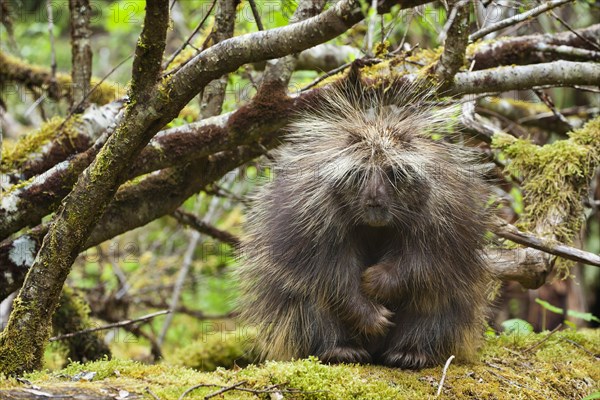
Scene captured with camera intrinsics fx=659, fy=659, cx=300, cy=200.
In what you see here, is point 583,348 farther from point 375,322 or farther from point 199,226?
point 199,226

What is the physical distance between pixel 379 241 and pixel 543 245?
1211 mm

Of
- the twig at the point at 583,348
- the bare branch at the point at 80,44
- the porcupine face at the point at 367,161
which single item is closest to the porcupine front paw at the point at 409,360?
the porcupine face at the point at 367,161

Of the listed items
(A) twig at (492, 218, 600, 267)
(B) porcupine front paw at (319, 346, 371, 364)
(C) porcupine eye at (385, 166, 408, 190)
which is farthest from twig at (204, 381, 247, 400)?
(A) twig at (492, 218, 600, 267)

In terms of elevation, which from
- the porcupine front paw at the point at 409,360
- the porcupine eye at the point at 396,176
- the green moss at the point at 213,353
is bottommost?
the green moss at the point at 213,353

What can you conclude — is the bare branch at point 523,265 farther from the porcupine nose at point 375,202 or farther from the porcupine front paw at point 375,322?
the porcupine nose at point 375,202

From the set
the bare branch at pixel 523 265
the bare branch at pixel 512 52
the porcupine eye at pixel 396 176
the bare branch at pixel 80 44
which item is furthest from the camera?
the bare branch at pixel 80 44

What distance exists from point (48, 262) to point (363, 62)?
260 centimetres

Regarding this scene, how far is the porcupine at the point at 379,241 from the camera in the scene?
4.53 meters

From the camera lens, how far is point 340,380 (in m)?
3.77

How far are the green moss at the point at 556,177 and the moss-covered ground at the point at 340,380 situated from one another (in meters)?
1.00

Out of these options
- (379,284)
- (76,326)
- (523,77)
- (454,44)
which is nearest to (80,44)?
(76,326)

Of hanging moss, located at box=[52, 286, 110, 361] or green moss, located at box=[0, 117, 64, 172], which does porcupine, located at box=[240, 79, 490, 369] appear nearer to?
green moss, located at box=[0, 117, 64, 172]

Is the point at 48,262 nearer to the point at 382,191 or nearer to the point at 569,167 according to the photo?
the point at 382,191

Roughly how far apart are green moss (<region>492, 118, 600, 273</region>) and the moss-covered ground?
100cm
